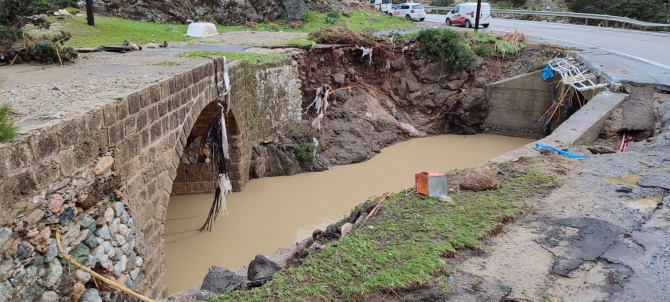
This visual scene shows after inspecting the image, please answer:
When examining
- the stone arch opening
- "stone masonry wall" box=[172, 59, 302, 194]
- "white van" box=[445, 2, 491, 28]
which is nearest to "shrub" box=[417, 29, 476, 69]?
"stone masonry wall" box=[172, 59, 302, 194]

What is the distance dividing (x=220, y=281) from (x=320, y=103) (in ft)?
27.2

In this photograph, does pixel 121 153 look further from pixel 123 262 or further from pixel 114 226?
pixel 123 262

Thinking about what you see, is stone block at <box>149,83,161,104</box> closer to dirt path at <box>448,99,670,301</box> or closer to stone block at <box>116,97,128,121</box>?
stone block at <box>116,97,128,121</box>

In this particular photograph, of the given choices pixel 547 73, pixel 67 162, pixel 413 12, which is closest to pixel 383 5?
pixel 413 12

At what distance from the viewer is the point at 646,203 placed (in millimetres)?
4957

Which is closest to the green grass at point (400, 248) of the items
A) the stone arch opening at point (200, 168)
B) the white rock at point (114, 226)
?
the white rock at point (114, 226)

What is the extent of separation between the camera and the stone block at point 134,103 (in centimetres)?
496

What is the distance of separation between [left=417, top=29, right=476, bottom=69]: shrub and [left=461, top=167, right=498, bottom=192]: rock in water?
928 cm

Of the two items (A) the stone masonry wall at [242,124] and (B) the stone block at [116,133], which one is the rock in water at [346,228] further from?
(A) the stone masonry wall at [242,124]

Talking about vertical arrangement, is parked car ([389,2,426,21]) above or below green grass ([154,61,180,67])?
above

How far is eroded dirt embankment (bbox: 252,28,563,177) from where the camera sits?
39.5 feet

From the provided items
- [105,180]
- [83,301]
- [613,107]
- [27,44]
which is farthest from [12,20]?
[613,107]

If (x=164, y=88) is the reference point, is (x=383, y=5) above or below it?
above

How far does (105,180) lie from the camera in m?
4.63
